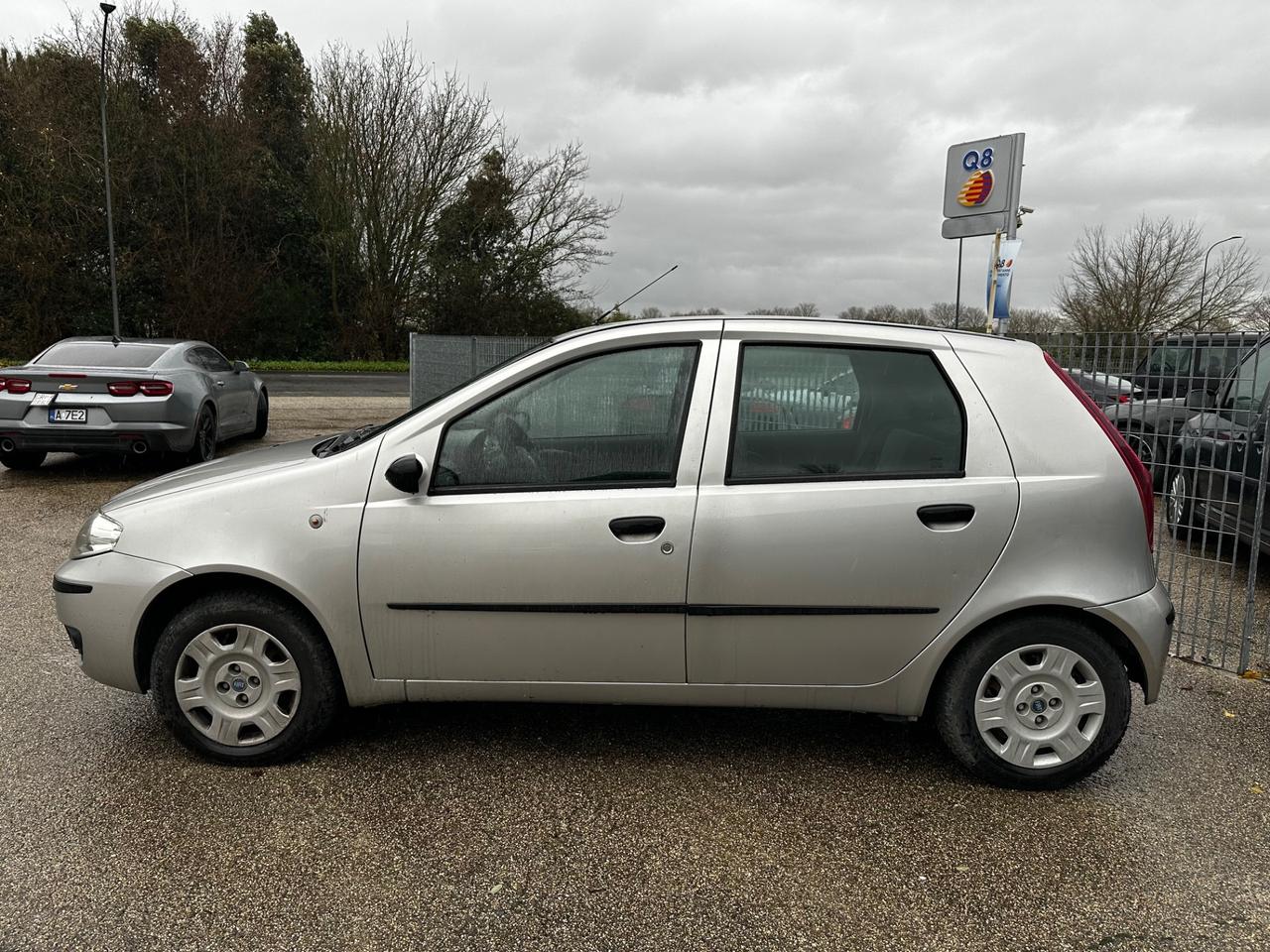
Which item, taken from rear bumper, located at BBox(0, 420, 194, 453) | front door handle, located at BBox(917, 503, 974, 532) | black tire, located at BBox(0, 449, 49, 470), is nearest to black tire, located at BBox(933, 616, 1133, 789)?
front door handle, located at BBox(917, 503, 974, 532)

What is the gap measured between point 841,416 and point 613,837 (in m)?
1.59

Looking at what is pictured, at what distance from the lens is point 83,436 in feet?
28.8

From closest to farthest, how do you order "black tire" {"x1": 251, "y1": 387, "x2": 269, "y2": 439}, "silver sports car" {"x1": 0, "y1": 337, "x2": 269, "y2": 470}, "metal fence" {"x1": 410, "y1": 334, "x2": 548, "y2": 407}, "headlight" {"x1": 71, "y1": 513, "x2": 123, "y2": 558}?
"headlight" {"x1": 71, "y1": 513, "x2": 123, "y2": 558} → "silver sports car" {"x1": 0, "y1": 337, "x2": 269, "y2": 470} → "black tire" {"x1": 251, "y1": 387, "x2": 269, "y2": 439} → "metal fence" {"x1": 410, "y1": 334, "x2": 548, "y2": 407}

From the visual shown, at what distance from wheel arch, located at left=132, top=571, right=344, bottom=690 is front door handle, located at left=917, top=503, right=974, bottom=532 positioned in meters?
2.08

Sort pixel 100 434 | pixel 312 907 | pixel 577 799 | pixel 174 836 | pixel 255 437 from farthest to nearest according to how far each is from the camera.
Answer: pixel 255 437 < pixel 100 434 < pixel 577 799 < pixel 174 836 < pixel 312 907

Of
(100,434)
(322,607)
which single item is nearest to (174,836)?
(322,607)

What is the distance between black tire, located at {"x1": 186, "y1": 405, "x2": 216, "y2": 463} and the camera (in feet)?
31.5

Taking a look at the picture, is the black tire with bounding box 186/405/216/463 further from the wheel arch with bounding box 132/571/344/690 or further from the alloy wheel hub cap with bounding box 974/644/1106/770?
the alloy wheel hub cap with bounding box 974/644/1106/770

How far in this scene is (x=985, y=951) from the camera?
2.41m

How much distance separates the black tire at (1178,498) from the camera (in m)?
4.75

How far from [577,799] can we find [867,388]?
A: 1746 millimetres

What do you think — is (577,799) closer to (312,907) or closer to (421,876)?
(421,876)

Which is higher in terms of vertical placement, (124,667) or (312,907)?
(124,667)

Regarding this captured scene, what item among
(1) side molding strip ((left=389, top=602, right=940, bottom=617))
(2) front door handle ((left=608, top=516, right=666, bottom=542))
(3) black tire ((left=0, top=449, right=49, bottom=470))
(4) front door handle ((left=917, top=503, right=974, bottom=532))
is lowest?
(3) black tire ((left=0, top=449, right=49, bottom=470))
